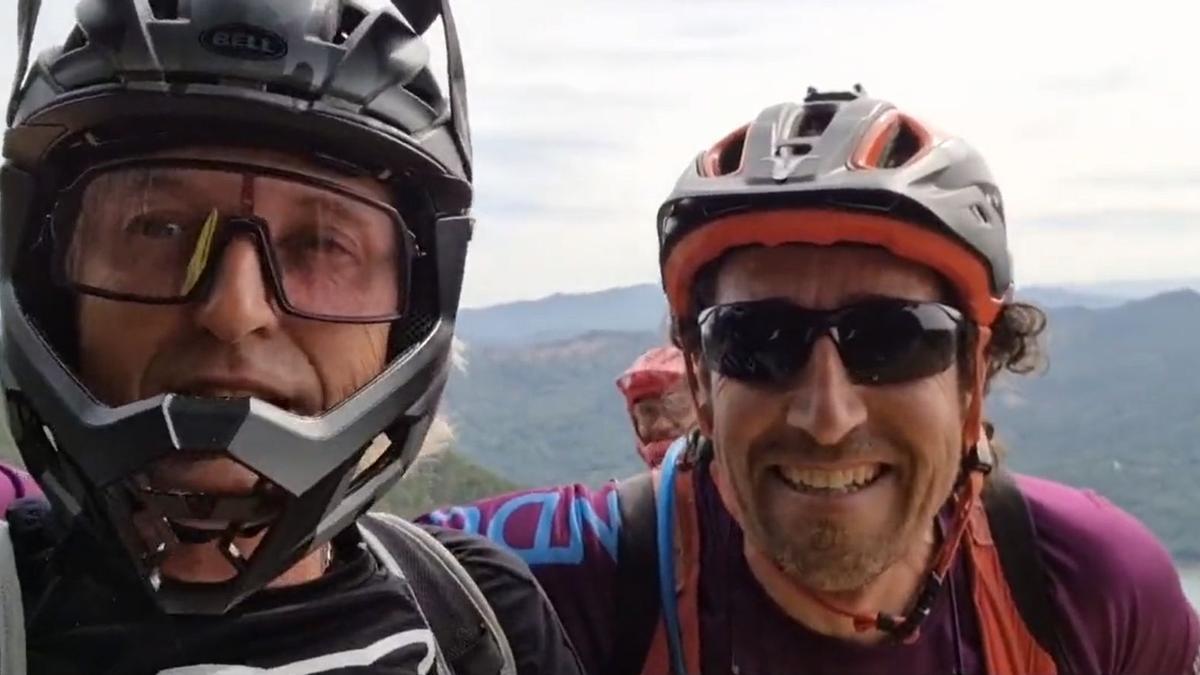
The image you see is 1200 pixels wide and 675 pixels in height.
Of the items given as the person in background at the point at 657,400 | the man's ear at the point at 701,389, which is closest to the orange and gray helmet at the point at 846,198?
the man's ear at the point at 701,389

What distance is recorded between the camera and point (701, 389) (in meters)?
3.08

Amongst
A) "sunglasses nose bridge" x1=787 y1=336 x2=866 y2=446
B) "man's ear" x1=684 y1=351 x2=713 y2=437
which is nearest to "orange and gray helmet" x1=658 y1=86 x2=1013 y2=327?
"man's ear" x1=684 y1=351 x2=713 y2=437

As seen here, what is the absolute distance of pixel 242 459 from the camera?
1.74 meters

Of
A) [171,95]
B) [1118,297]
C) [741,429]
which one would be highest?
[171,95]

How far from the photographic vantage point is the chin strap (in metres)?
2.85

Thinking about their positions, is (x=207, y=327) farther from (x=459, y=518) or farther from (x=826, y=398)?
(x=826, y=398)

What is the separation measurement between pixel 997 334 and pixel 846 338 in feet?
2.29

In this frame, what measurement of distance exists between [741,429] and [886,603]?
22.7 inches

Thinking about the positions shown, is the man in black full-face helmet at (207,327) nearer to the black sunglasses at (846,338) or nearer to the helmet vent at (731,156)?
the black sunglasses at (846,338)

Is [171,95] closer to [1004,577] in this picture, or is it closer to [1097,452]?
[1004,577]

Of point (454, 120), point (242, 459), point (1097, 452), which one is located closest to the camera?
point (242, 459)

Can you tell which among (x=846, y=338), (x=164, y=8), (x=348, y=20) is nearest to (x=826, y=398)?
(x=846, y=338)

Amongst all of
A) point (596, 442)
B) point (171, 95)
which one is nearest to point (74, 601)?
point (171, 95)

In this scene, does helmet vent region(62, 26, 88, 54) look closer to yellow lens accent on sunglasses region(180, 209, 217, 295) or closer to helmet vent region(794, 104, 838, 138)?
yellow lens accent on sunglasses region(180, 209, 217, 295)
